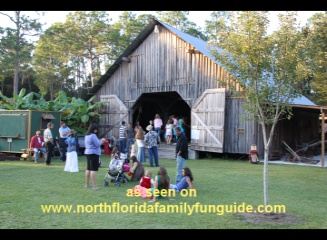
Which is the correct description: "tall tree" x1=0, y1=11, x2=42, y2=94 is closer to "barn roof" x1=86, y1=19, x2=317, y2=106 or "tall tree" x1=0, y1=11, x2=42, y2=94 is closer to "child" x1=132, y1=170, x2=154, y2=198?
"barn roof" x1=86, y1=19, x2=317, y2=106

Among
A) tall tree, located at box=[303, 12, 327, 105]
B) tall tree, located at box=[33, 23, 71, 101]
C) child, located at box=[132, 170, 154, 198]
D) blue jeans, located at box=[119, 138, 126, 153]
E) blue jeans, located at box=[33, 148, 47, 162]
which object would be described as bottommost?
child, located at box=[132, 170, 154, 198]

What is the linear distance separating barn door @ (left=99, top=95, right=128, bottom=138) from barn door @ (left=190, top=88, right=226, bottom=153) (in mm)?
4776

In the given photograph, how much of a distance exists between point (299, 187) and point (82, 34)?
95.9ft

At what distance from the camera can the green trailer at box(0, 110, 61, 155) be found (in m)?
16.6

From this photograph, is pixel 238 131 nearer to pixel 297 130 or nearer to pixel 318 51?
pixel 297 130

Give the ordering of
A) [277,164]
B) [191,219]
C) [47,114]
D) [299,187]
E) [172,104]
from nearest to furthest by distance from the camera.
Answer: [191,219], [299,187], [277,164], [47,114], [172,104]

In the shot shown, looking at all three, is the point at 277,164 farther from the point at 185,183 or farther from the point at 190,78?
the point at 185,183

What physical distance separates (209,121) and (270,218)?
431 inches

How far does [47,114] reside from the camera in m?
17.4

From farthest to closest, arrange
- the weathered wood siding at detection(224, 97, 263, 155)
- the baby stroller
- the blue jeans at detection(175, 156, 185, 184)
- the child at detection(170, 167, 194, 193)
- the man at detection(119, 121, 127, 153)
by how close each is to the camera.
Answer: the man at detection(119, 121, 127, 153) < the weathered wood siding at detection(224, 97, 263, 155) < the baby stroller < the blue jeans at detection(175, 156, 185, 184) < the child at detection(170, 167, 194, 193)

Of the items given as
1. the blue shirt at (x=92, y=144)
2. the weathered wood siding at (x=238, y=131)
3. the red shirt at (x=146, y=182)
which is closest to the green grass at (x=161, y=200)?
the red shirt at (x=146, y=182)

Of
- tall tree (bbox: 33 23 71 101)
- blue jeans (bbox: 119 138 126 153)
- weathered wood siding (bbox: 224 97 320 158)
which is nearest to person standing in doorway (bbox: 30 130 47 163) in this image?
blue jeans (bbox: 119 138 126 153)

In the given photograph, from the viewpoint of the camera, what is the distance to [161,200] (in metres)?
8.23
